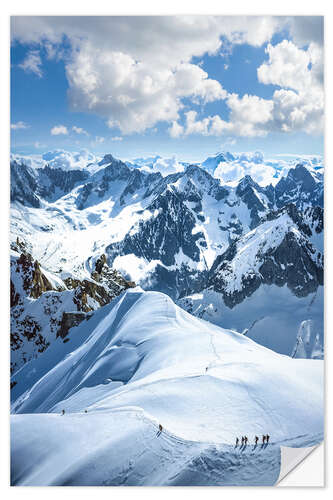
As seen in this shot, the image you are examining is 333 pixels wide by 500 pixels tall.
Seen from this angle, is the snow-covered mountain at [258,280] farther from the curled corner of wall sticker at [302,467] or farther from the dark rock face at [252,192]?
the curled corner of wall sticker at [302,467]

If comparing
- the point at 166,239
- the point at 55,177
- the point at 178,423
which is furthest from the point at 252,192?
the point at 166,239

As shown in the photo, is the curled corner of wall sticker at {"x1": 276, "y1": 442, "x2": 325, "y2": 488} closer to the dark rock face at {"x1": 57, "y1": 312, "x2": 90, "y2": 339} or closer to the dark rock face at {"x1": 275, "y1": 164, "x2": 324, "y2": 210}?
the dark rock face at {"x1": 275, "y1": 164, "x2": 324, "y2": 210}

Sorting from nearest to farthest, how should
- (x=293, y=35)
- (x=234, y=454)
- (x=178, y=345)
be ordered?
1. (x=234, y=454)
2. (x=293, y=35)
3. (x=178, y=345)

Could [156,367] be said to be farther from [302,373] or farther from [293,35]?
[293,35]

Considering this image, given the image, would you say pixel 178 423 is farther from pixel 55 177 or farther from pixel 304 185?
pixel 55 177

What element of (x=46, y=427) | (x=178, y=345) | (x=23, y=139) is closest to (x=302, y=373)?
(x=178, y=345)

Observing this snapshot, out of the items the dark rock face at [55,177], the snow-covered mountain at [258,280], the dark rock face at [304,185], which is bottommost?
the snow-covered mountain at [258,280]

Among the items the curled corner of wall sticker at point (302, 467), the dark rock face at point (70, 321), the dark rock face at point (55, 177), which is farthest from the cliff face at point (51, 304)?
the curled corner of wall sticker at point (302, 467)

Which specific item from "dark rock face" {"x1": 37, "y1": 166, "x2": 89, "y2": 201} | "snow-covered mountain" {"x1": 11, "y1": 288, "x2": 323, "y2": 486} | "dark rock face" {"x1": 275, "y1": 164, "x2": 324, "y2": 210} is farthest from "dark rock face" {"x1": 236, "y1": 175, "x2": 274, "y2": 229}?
"dark rock face" {"x1": 37, "y1": 166, "x2": 89, "y2": 201}
